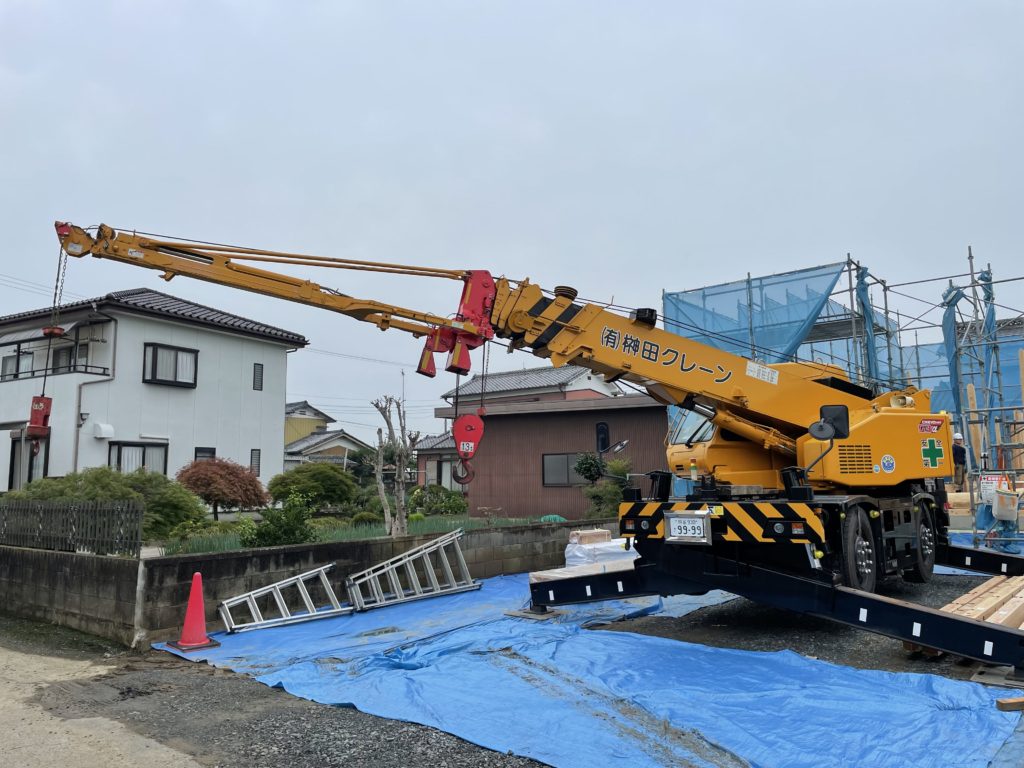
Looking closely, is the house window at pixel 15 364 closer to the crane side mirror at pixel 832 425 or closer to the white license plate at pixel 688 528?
the white license plate at pixel 688 528

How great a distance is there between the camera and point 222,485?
16.3m

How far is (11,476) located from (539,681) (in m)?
19.0

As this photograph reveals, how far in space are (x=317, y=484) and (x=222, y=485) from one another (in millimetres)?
2662

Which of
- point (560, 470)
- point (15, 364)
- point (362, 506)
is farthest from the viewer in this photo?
point (15, 364)

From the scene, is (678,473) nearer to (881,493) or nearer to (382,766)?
(881,493)

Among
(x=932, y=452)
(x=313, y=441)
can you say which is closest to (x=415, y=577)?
(x=932, y=452)

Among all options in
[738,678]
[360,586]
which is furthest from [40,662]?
[738,678]

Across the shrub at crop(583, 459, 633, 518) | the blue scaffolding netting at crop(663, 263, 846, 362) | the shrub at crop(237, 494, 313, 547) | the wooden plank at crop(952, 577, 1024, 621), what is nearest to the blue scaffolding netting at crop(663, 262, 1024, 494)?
the blue scaffolding netting at crop(663, 263, 846, 362)

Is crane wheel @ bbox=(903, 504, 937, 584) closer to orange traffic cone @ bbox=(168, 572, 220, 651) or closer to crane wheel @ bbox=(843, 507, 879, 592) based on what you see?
crane wheel @ bbox=(843, 507, 879, 592)

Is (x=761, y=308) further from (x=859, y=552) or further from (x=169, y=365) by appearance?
(x=169, y=365)

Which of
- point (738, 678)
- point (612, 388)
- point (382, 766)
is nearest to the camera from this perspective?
point (382, 766)

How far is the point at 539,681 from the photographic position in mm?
5582

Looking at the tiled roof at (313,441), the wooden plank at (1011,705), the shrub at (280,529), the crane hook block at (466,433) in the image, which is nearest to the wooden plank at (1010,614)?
the wooden plank at (1011,705)

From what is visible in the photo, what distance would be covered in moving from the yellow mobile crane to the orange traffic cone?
3.03 metres
